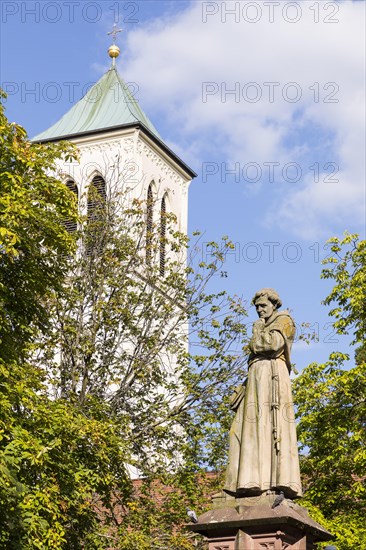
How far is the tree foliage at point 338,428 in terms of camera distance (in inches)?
803

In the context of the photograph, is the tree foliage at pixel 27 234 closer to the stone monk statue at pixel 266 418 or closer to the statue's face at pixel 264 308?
A: the statue's face at pixel 264 308

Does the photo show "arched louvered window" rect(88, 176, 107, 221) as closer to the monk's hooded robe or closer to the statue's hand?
the statue's hand

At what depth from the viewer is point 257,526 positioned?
940cm

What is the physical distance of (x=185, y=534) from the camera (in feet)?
68.6

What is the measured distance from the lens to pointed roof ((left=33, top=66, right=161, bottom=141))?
1866 inches

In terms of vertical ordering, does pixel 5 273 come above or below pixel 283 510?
above

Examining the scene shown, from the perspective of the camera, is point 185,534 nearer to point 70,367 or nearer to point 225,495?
point 70,367

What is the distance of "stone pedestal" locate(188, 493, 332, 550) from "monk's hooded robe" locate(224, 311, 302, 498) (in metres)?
0.17

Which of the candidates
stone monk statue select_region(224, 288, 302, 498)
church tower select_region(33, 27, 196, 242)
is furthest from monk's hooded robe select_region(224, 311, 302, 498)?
church tower select_region(33, 27, 196, 242)

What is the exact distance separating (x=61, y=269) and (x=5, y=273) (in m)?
1.81

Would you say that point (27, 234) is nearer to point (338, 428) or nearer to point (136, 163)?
point (338, 428)

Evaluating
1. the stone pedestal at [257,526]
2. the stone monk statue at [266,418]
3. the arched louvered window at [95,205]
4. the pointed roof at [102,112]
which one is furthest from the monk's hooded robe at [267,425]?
the pointed roof at [102,112]

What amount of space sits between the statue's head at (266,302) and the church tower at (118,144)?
107 ft

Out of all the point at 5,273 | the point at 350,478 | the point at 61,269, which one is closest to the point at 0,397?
the point at 5,273
